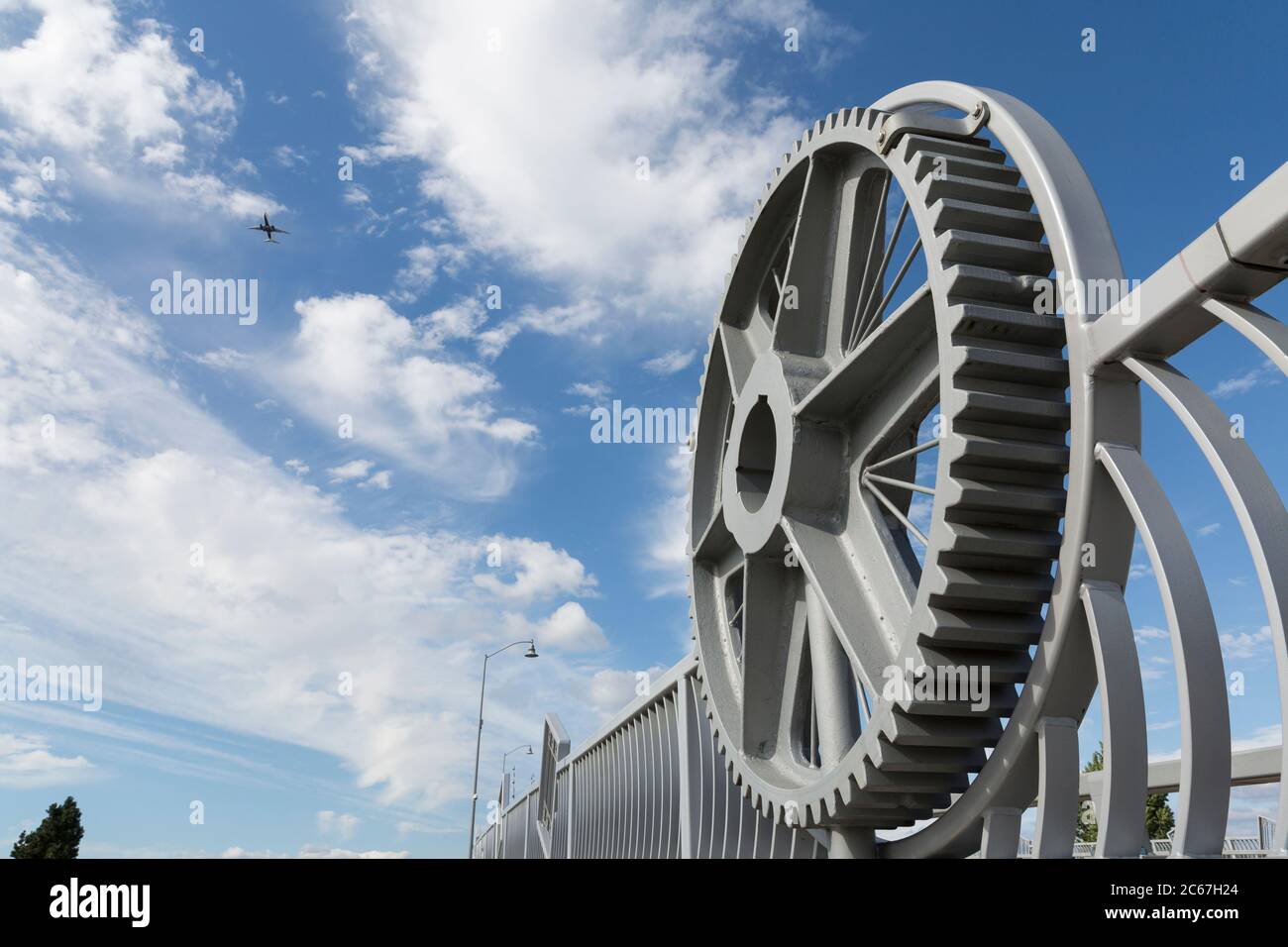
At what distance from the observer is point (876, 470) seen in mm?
8445

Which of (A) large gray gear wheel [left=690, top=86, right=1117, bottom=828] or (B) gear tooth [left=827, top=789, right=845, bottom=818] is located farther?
(B) gear tooth [left=827, top=789, right=845, bottom=818]

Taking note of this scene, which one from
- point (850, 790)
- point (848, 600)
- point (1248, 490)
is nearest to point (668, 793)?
point (848, 600)

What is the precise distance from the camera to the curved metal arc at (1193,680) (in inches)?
190

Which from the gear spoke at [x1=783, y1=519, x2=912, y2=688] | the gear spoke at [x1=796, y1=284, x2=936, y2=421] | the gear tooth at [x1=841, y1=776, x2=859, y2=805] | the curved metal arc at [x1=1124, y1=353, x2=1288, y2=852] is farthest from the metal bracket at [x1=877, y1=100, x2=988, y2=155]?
the gear tooth at [x1=841, y1=776, x2=859, y2=805]

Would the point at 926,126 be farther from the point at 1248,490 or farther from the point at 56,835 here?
the point at 56,835

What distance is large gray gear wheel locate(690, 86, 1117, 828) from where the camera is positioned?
6227 mm

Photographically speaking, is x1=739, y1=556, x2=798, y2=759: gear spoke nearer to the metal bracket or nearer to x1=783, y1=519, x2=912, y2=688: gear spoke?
x1=783, y1=519, x2=912, y2=688: gear spoke

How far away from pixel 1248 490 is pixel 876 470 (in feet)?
12.2

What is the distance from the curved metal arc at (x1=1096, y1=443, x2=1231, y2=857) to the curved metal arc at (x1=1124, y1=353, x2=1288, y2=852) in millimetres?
383

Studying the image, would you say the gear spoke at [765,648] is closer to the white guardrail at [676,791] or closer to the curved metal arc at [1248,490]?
the white guardrail at [676,791]

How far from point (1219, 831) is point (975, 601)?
1.78 m

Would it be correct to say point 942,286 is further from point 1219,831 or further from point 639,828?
point 639,828

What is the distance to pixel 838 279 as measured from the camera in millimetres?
9320
